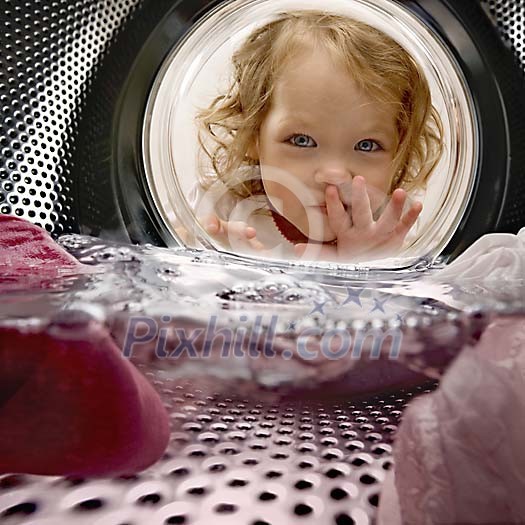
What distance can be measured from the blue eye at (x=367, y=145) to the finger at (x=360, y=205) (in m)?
0.04

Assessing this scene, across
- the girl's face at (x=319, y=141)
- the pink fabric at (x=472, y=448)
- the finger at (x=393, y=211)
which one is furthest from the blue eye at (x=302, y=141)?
the pink fabric at (x=472, y=448)

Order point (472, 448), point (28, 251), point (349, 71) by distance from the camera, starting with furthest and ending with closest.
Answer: point (349, 71) < point (28, 251) < point (472, 448)

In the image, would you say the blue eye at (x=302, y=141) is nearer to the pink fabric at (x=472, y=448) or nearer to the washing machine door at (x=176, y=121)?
the washing machine door at (x=176, y=121)

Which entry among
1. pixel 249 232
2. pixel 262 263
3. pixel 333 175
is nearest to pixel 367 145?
pixel 333 175

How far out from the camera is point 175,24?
712 mm

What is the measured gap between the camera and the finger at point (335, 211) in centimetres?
81

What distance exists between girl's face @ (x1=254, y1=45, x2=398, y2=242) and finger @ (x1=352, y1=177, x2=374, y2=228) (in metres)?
0.01

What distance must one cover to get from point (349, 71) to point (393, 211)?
0.58 ft

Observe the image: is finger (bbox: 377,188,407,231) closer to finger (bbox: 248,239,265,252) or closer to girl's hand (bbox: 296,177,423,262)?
girl's hand (bbox: 296,177,423,262)

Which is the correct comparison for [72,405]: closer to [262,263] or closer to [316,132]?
[262,263]

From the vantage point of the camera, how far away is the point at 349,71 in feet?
2.58

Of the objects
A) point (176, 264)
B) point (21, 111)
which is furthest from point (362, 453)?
point (21, 111)

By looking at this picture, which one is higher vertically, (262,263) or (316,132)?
(316,132)

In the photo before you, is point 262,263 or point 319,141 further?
point 319,141
